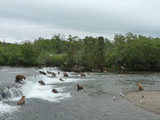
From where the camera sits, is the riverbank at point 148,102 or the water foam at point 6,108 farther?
the riverbank at point 148,102

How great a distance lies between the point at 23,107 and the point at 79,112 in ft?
16.8

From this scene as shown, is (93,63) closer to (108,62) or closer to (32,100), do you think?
(108,62)

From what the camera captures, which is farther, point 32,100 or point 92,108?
point 32,100

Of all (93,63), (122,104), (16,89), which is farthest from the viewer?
(93,63)

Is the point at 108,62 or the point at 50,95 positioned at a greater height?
the point at 108,62

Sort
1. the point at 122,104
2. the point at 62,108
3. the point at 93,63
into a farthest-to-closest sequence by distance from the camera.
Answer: the point at 93,63
the point at 122,104
the point at 62,108

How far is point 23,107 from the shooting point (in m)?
16.5

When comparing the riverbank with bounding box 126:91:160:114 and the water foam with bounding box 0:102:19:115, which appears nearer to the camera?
the water foam with bounding box 0:102:19:115

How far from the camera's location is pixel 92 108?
16.7m

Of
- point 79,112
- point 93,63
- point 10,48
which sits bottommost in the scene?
point 79,112

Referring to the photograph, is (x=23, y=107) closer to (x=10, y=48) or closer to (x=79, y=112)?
(x=79, y=112)

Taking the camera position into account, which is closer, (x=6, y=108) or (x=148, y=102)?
(x=6, y=108)

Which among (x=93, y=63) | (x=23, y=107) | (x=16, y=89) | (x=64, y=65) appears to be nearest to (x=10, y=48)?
(x=64, y=65)

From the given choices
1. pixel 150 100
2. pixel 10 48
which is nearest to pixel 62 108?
pixel 150 100
